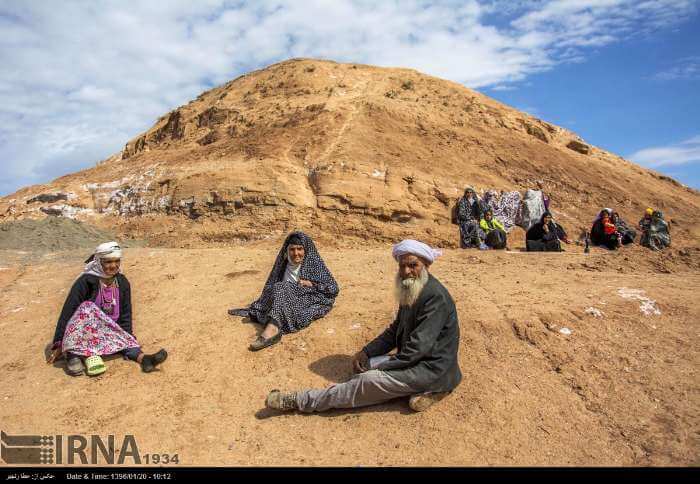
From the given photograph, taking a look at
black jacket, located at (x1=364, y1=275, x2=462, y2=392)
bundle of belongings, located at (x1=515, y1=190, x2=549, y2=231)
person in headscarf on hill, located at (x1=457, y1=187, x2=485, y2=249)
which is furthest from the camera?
bundle of belongings, located at (x1=515, y1=190, x2=549, y2=231)

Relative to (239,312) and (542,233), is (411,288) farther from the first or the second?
(542,233)

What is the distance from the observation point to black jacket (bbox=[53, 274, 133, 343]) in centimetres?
429

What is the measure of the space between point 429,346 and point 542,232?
6815mm

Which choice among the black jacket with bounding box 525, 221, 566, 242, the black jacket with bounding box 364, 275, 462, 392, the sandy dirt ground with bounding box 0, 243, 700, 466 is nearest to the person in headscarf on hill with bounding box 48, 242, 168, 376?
the sandy dirt ground with bounding box 0, 243, 700, 466

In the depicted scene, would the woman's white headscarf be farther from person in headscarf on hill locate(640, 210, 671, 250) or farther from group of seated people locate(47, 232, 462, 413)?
person in headscarf on hill locate(640, 210, 671, 250)

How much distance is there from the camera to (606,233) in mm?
9766

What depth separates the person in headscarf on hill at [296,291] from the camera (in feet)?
15.2

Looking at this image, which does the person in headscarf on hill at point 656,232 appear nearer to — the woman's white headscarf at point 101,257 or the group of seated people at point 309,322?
the group of seated people at point 309,322

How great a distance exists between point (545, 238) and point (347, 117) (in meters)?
6.12

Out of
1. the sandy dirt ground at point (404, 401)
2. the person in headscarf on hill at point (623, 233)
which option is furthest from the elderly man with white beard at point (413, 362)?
the person in headscarf on hill at point (623, 233)

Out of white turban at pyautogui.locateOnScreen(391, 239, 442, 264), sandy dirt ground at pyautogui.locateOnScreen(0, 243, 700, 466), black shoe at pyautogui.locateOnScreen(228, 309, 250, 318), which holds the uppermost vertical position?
white turban at pyautogui.locateOnScreen(391, 239, 442, 264)

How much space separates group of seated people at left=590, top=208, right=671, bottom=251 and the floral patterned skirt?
913cm

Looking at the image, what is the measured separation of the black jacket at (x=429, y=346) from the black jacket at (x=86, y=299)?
264 cm
